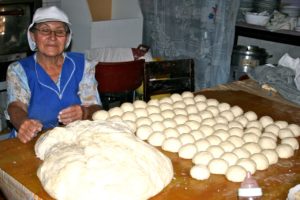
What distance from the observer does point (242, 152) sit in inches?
64.7

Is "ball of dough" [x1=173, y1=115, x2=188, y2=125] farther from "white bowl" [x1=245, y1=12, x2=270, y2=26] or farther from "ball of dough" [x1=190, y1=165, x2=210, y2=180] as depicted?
"white bowl" [x1=245, y1=12, x2=270, y2=26]

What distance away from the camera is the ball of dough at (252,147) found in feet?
5.53

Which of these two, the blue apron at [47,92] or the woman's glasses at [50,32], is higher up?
the woman's glasses at [50,32]

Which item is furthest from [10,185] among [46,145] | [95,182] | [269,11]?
[269,11]

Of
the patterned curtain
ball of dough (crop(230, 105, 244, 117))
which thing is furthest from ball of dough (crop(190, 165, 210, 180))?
the patterned curtain

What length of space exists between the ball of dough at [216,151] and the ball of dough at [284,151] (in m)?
0.27

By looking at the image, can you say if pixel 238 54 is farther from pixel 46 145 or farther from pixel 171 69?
pixel 46 145

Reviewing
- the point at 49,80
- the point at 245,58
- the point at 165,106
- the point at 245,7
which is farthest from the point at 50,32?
the point at 245,7

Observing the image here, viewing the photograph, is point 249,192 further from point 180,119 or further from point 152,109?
point 152,109

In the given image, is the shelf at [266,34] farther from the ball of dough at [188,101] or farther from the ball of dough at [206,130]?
the ball of dough at [206,130]

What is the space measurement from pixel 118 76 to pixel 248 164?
5.11 ft

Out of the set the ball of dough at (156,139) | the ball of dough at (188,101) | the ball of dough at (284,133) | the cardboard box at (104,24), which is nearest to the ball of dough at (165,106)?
the ball of dough at (188,101)

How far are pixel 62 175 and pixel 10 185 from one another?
24 cm

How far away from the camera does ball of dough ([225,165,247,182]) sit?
1483mm
